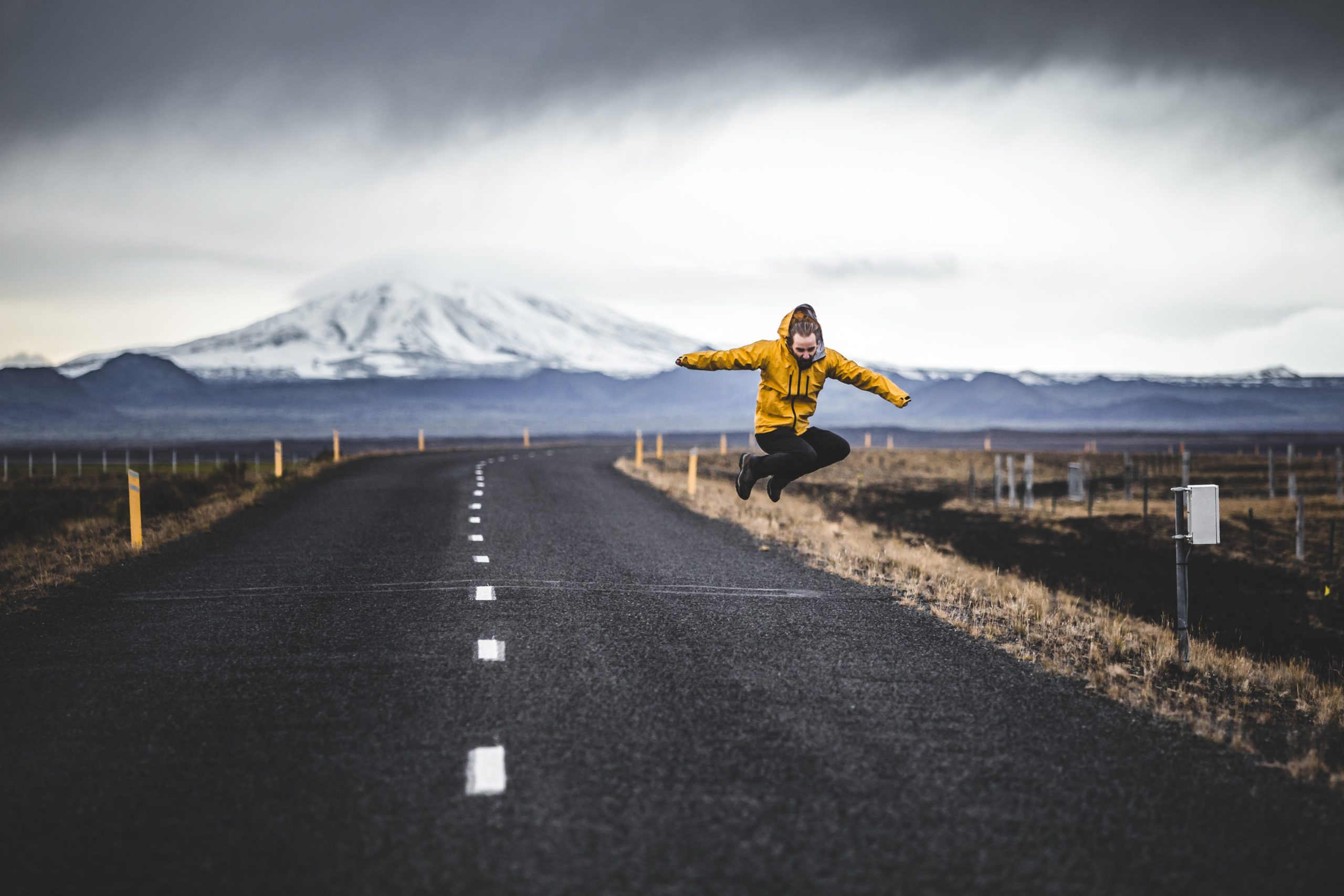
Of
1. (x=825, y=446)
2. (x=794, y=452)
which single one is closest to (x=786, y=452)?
(x=794, y=452)

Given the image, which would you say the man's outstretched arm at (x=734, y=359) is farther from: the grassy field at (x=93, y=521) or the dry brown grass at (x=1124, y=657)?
the grassy field at (x=93, y=521)

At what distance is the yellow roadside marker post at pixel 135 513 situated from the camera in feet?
45.0

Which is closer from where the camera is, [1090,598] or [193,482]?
[1090,598]

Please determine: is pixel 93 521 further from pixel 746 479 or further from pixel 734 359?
pixel 734 359

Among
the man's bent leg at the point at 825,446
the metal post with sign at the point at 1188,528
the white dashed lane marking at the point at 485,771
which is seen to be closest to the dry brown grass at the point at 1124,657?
the metal post with sign at the point at 1188,528

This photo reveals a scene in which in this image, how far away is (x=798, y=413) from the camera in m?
8.50

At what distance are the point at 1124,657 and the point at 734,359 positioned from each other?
3.70m

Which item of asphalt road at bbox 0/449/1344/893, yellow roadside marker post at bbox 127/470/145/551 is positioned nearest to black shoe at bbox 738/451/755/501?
asphalt road at bbox 0/449/1344/893

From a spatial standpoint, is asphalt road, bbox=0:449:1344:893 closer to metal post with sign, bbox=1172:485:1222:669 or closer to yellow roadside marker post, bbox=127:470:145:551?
metal post with sign, bbox=1172:485:1222:669

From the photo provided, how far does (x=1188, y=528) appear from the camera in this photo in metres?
7.87

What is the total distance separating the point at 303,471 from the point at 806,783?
27.2 metres

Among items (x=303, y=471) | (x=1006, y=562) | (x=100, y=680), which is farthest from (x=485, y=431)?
(x=100, y=680)

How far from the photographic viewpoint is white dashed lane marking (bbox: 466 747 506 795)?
4.65 meters

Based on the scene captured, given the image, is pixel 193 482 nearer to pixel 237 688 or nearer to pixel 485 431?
pixel 237 688
